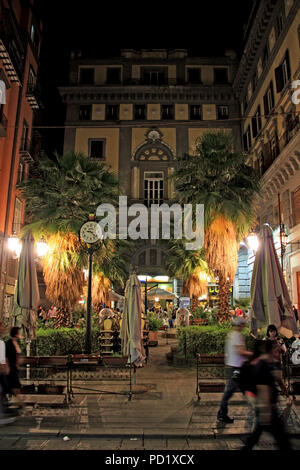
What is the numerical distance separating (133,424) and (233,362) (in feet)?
6.79

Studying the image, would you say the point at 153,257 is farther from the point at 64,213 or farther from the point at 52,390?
the point at 52,390

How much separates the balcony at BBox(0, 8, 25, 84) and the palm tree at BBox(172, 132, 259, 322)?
14.8m

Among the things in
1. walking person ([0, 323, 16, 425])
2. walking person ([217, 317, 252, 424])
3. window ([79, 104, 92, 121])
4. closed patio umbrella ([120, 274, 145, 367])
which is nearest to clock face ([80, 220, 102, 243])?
closed patio umbrella ([120, 274, 145, 367])

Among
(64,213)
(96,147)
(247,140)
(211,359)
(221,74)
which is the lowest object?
(211,359)

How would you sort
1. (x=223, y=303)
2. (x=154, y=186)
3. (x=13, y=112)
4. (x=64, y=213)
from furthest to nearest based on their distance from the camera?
(x=154, y=186) → (x=13, y=112) → (x=64, y=213) → (x=223, y=303)

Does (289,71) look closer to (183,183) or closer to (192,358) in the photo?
(183,183)

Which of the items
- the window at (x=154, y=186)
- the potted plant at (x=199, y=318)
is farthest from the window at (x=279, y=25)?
the potted plant at (x=199, y=318)

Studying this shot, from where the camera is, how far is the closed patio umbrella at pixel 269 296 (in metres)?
7.80

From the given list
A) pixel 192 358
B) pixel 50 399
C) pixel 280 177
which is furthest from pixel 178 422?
pixel 280 177

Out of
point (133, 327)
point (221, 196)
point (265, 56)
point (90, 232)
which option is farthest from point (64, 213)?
point (265, 56)

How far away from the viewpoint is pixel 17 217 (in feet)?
85.9

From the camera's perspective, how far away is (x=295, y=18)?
801 inches

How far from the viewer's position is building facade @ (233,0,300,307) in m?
20.5
